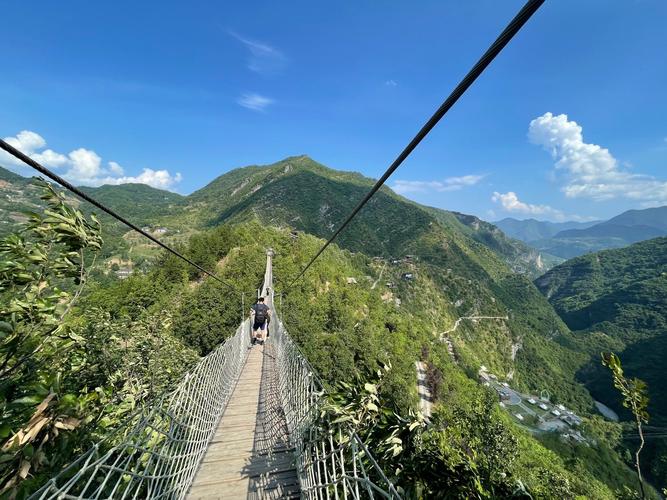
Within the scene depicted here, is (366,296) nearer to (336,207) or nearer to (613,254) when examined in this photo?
(336,207)

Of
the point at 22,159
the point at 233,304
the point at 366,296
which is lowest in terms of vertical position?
the point at 366,296

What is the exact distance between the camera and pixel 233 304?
17.7 m

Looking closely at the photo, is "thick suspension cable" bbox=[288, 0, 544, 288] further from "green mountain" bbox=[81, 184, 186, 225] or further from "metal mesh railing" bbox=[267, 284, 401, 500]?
"green mountain" bbox=[81, 184, 186, 225]

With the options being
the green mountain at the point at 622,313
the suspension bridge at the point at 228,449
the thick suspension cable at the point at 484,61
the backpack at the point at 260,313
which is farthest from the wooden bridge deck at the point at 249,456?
the green mountain at the point at 622,313

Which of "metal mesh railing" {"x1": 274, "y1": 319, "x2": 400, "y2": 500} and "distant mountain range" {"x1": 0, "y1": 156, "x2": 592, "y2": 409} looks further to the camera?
"distant mountain range" {"x1": 0, "y1": 156, "x2": 592, "y2": 409}

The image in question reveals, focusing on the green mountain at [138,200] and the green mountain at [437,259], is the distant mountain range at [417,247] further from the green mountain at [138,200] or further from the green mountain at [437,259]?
the green mountain at [138,200]

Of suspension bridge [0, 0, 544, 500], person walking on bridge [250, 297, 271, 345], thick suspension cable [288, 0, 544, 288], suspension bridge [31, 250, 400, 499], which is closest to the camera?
thick suspension cable [288, 0, 544, 288]

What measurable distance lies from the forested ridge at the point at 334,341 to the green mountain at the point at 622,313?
193 inches

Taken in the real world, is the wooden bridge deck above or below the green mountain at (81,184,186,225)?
below

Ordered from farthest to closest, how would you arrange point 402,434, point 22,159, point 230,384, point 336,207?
point 336,207 → point 230,384 → point 402,434 → point 22,159

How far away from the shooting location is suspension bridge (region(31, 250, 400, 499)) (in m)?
1.73

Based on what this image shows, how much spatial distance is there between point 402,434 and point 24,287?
236 centimetres

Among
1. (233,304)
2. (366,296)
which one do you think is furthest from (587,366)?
(233,304)

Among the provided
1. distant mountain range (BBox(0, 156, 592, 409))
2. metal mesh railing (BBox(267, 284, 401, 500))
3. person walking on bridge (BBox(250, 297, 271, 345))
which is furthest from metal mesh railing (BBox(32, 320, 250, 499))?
distant mountain range (BBox(0, 156, 592, 409))
